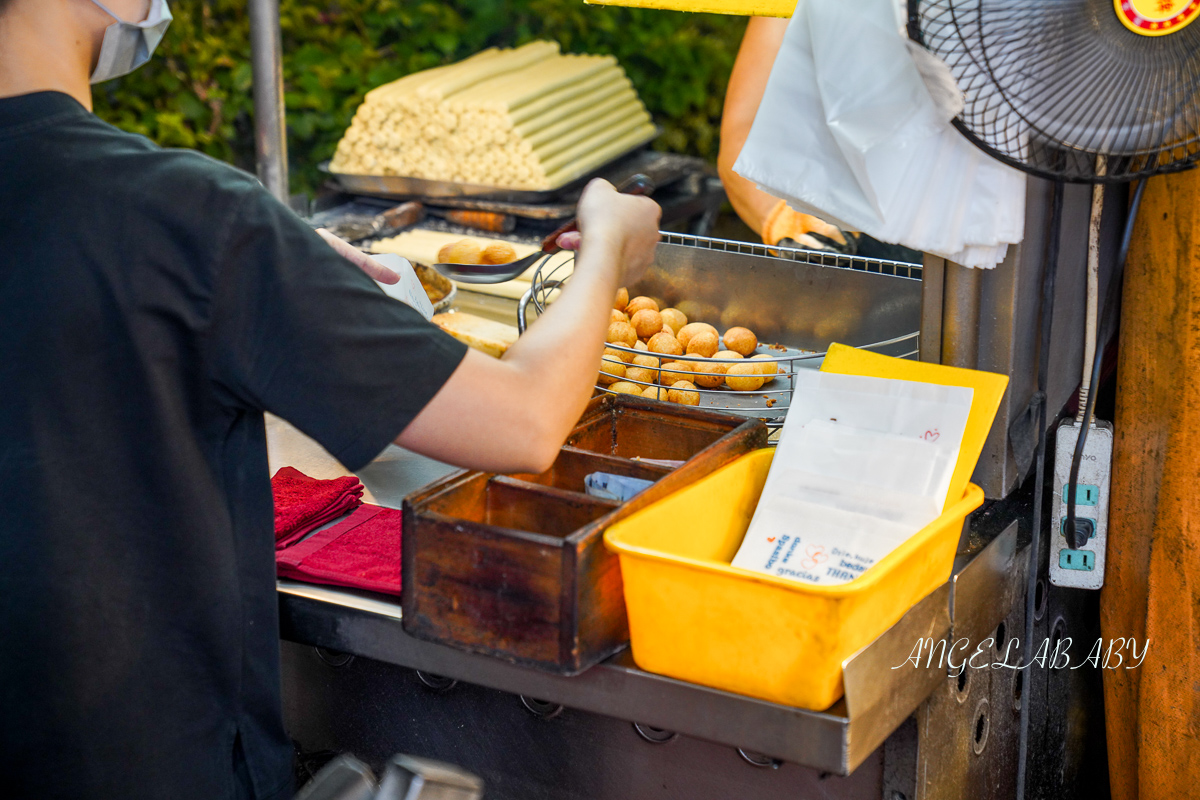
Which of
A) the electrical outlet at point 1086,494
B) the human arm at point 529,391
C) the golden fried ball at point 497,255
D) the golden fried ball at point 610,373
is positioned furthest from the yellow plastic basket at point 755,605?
the golden fried ball at point 497,255

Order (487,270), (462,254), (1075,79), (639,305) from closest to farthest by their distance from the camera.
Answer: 1. (1075,79)
2. (639,305)
3. (487,270)
4. (462,254)

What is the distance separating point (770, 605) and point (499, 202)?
7.48ft

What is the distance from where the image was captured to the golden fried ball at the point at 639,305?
6.31 feet

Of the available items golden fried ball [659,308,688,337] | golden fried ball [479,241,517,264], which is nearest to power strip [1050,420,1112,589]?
golden fried ball [659,308,688,337]

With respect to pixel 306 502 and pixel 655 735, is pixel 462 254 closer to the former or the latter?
pixel 306 502

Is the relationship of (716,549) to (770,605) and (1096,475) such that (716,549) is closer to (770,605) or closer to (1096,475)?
(770,605)

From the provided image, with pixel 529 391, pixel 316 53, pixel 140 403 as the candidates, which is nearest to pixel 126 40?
pixel 140 403

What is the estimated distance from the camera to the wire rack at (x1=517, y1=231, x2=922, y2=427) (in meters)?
1.55

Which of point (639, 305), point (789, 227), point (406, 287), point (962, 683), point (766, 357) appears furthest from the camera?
point (789, 227)

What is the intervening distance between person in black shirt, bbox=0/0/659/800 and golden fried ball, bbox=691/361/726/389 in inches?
24.4

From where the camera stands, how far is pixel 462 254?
2242 millimetres

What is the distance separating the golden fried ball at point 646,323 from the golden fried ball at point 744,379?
198 mm

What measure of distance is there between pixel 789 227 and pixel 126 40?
1625 mm

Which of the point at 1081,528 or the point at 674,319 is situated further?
the point at 674,319
